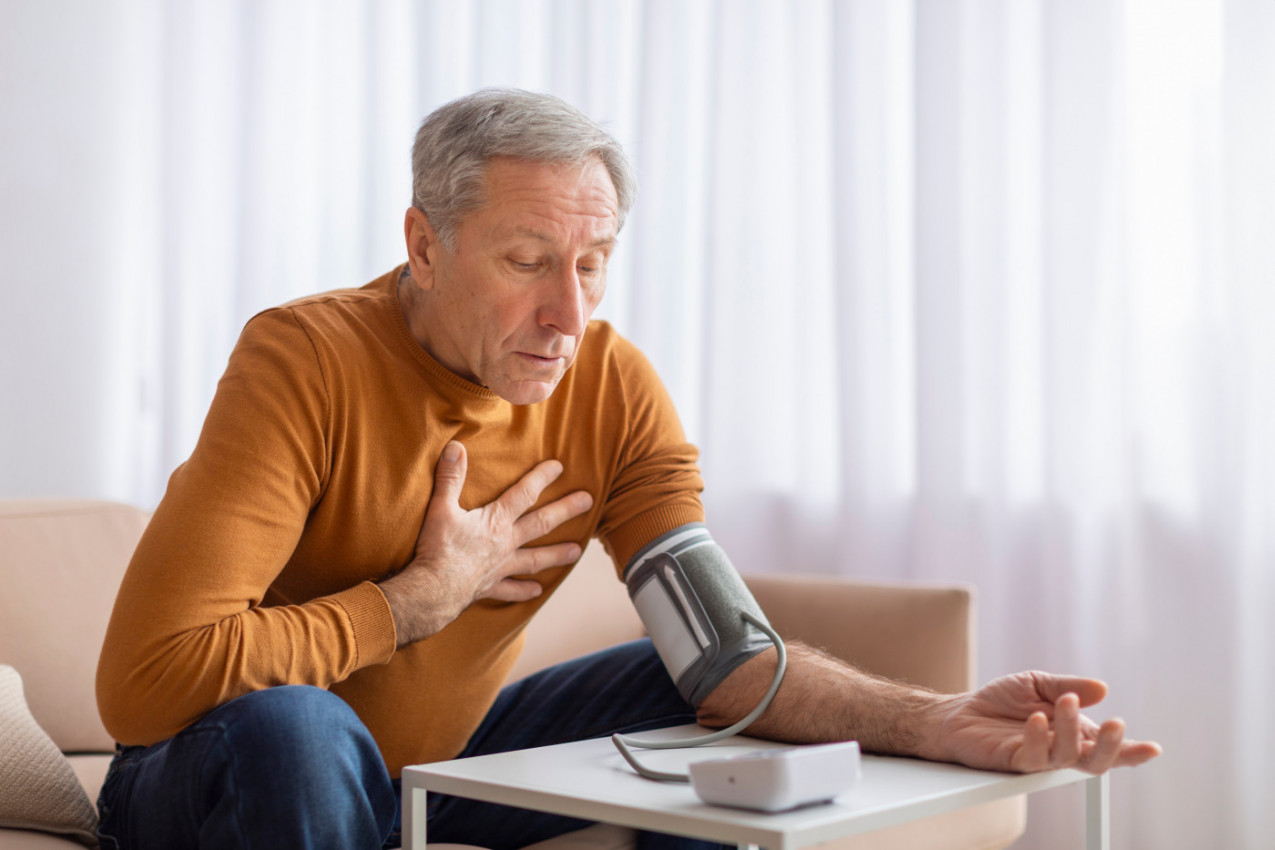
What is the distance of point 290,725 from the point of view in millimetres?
947

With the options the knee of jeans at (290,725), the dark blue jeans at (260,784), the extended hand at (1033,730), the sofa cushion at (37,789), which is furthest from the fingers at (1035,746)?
the sofa cushion at (37,789)

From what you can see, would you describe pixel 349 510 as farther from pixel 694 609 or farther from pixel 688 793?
pixel 688 793

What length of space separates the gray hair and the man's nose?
12 centimetres

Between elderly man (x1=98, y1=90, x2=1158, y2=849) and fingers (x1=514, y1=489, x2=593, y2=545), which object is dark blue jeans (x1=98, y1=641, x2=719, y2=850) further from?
fingers (x1=514, y1=489, x2=593, y2=545)

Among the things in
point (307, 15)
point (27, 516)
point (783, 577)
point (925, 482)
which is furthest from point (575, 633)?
point (307, 15)

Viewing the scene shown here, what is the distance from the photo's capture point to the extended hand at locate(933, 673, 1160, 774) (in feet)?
2.96

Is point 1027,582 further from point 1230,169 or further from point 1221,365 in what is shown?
point 1230,169

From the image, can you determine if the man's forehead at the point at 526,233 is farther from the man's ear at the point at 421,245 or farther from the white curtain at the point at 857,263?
the white curtain at the point at 857,263

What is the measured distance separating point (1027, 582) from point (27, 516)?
169 centimetres

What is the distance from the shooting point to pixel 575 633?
2053 mm

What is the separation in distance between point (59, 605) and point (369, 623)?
0.81 m

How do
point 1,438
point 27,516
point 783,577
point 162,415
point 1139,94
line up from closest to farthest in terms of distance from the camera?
point 27,516, point 783,577, point 1139,94, point 1,438, point 162,415

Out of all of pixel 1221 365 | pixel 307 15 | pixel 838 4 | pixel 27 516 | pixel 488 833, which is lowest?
pixel 488 833

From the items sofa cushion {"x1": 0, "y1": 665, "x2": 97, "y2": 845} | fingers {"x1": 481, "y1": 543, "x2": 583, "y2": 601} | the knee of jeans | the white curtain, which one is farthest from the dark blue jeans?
the white curtain
